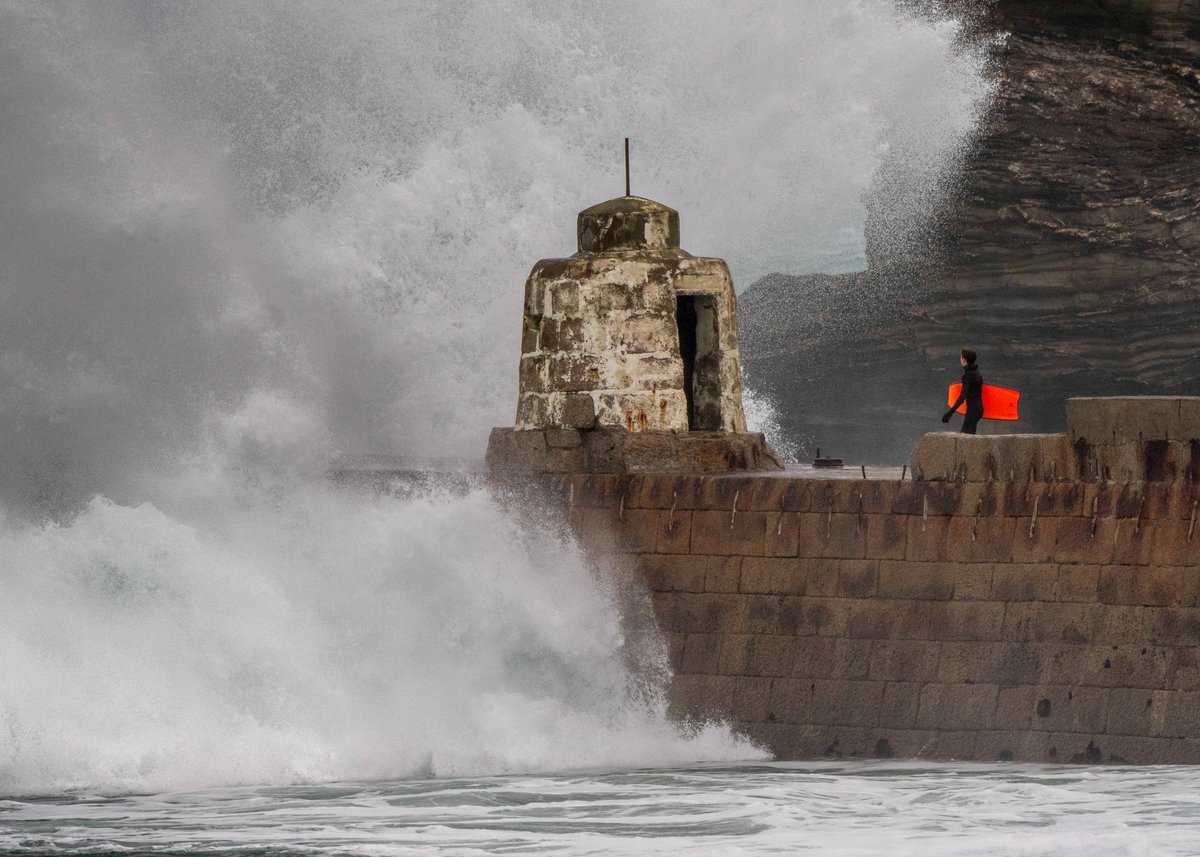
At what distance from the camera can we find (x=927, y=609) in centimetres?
1205

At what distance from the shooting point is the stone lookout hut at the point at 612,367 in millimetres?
13570

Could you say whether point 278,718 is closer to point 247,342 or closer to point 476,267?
point 247,342

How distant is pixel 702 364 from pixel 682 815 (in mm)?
5194

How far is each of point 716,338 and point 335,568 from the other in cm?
339

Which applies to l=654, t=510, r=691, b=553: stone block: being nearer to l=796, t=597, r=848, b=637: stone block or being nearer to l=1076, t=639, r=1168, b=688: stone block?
l=796, t=597, r=848, b=637: stone block

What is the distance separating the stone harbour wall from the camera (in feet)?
37.9

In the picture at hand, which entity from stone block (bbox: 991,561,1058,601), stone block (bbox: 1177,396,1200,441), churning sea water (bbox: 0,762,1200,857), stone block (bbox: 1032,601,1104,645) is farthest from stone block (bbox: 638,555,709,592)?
stone block (bbox: 1177,396,1200,441)

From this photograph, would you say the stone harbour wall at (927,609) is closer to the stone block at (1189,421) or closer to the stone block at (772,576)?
the stone block at (772,576)

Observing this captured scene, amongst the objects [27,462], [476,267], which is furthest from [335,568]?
[476,267]

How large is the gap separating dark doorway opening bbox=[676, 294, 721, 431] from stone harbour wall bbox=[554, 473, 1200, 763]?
1920 millimetres

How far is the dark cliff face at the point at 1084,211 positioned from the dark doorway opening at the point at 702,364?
25872mm

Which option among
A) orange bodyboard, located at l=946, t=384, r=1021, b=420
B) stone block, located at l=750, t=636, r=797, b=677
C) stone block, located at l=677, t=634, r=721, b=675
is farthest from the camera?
orange bodyboard, located at l=946, t=384, r=1021, b=420

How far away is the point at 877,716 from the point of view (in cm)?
1209

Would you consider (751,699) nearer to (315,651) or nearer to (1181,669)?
(1181,669)
